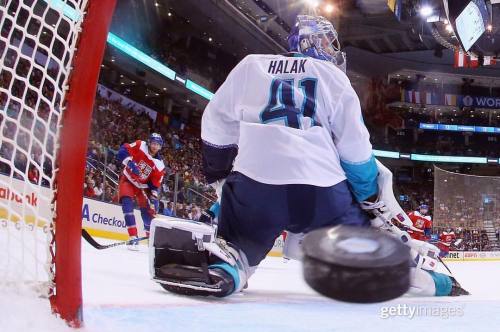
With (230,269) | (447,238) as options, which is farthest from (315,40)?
(447,238)

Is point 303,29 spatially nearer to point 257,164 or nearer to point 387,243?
Result: point 257,164

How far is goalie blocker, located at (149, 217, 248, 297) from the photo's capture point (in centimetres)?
147

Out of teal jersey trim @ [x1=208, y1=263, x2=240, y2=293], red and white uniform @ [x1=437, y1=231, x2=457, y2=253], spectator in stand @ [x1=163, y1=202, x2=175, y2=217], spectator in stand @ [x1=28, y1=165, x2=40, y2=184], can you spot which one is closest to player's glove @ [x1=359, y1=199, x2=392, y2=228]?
teal jersey trim @ [x1=208, y1=263, x2=240, y2=293]

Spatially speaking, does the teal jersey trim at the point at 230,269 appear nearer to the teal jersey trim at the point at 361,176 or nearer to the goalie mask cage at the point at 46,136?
the teal jersey trim at the point at 361,176

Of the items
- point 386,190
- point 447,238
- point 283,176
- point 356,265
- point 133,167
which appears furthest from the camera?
point 447,238

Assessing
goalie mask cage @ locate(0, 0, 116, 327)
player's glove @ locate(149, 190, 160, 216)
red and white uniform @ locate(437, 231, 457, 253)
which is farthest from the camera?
red and white uniform @ locate(437, 231, 457, 253)

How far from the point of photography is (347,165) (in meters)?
1.50

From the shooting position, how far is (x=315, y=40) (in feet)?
5.41

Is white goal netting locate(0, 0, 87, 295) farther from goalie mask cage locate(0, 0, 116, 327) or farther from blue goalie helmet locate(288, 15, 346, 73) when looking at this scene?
blue goalie helmet locate(288, 15, 346, 73)

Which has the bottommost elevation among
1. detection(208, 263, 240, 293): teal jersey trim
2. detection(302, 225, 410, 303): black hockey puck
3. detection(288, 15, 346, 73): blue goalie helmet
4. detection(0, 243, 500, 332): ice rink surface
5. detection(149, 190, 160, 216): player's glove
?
detection(0, 243, 500, 332): ice rink surface

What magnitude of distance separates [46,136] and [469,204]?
9.18 m

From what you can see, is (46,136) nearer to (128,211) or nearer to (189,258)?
(189,258)

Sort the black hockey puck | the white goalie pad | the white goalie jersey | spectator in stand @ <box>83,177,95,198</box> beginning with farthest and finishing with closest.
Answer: spectator in stand @ <box>83,177,95,198</box>
the white goalie pad
the white goalie jersey
the black hockey puck

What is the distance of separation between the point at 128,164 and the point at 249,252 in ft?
11.7
